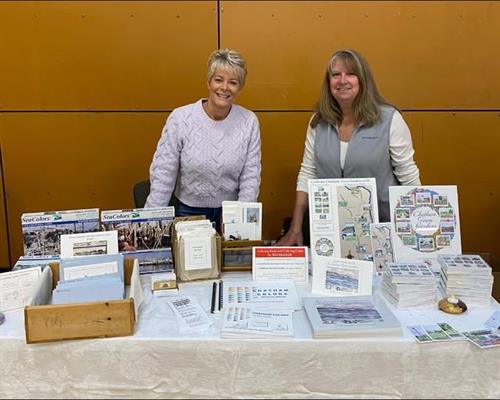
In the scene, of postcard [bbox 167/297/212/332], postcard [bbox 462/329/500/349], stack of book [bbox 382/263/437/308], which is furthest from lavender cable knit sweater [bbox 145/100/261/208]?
postcard [bbox 462/329/500/349]

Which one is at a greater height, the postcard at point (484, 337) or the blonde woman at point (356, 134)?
the blonde woman at point (356, 134)

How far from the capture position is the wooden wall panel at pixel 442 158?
11.2ft

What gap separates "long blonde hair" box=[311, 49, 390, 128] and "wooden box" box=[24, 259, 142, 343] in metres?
1.37

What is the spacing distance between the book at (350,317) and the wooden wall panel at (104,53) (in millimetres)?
2057

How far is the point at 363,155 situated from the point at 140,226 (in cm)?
110

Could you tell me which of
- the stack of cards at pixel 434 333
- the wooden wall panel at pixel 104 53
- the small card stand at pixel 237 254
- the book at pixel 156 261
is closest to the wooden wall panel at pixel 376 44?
the wooden wall panel at pixel 104 53

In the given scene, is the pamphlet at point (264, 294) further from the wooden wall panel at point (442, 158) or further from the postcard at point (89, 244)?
the wooden wall panel at point (442, 158)

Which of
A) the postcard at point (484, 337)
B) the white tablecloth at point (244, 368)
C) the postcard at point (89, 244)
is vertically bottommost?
the white tablecloth at point (244, 368)

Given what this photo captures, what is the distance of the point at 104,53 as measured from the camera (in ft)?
10.7

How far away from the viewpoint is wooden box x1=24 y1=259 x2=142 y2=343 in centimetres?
148

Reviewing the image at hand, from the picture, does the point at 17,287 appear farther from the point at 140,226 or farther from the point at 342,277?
the point at 342,277

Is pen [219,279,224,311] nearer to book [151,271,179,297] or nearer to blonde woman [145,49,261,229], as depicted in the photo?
book [151,271,179,297]

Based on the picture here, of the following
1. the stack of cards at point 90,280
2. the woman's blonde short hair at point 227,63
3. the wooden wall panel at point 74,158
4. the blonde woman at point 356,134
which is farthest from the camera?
the wooden wall panel at point 74,158

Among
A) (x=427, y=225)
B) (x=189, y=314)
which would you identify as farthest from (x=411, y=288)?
(x=189, y=314)
